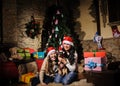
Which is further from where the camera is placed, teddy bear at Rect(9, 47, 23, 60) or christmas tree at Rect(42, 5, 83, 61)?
christmas tree at Rect(42, 5, 83, 61)

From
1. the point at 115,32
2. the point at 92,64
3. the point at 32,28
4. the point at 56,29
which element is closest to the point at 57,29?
the point at 56,29

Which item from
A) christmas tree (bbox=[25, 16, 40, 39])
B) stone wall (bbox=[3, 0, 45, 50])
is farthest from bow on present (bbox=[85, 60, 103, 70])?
christmas tree (bbox=[25, 16, 40, 39])

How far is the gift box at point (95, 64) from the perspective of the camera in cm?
304

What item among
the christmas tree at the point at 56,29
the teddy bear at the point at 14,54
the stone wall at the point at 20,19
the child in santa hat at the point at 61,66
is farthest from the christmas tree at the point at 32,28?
the child in santa hat at the point at 61,66

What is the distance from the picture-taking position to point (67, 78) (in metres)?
2.64

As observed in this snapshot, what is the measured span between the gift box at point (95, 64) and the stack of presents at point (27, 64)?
1.47 m

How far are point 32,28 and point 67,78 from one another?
3.94 m

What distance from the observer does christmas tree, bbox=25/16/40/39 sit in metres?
6.35

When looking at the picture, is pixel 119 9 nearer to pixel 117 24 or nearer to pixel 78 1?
pixel 117 24

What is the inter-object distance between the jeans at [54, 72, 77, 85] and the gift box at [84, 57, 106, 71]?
1.65ft

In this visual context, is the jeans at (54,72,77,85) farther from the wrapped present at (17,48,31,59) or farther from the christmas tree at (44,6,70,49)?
the christmas tree at (44,6,70,49)

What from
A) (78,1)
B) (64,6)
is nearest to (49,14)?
(64,6)

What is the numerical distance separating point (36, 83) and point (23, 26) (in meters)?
3.75

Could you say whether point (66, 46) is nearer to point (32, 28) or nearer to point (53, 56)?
point (53, 56)
